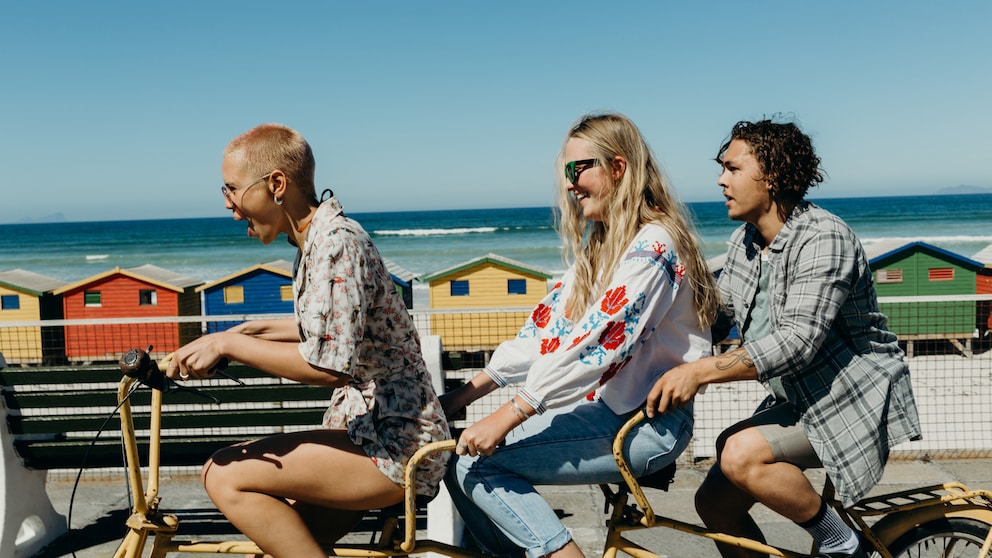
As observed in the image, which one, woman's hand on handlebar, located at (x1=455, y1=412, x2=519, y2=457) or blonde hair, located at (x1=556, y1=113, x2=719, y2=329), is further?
blonde hair, located at (x1=556, y1=113, x2=719, y2=329)

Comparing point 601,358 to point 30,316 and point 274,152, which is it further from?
point 30,316

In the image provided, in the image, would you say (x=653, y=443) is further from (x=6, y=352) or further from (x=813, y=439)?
(x=6, y=352)

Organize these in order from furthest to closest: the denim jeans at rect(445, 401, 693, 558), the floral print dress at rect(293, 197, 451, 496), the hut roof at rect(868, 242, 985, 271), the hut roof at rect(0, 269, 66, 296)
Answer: the hut roof at rect(0, 269, 66, 296) → the hut roof at rect(868, 242, 985, 271) → the denim jeans at rect(445, 401, 693, 558) → the floral print dress at rect(293, 197, 451, 496)

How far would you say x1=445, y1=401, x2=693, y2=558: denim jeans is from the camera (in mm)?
2330

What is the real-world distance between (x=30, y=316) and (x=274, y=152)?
16.2 metres

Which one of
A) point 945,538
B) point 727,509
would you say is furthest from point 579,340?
point 945,538

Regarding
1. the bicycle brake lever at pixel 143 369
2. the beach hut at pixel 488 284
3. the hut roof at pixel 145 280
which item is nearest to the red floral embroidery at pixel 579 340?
the bicycle brake lever at pixel 143 369

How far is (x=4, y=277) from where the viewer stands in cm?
1700

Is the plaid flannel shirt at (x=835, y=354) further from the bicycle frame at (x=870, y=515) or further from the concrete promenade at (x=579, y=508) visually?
the concrete promenade at (x=579, y=508)

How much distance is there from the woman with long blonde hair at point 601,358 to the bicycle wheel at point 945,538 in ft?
2.56

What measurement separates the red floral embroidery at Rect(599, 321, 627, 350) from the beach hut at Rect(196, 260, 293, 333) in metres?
14.3

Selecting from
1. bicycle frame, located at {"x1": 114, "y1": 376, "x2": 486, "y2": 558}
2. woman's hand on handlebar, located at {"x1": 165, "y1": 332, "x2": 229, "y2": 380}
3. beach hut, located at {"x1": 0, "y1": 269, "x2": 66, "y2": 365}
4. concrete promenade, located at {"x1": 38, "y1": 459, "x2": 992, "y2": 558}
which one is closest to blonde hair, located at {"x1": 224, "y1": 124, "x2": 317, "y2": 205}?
woman's hand on handlebar, located at {"x1": 165, "y1": 332, "x2": 229, "y2": 380}

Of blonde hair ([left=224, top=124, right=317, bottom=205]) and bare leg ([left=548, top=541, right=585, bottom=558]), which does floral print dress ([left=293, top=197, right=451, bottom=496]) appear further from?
bare leg ([left=548, top=541, right=585, bottom=558])

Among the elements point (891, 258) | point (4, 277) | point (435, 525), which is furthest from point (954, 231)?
point (435, 525)
